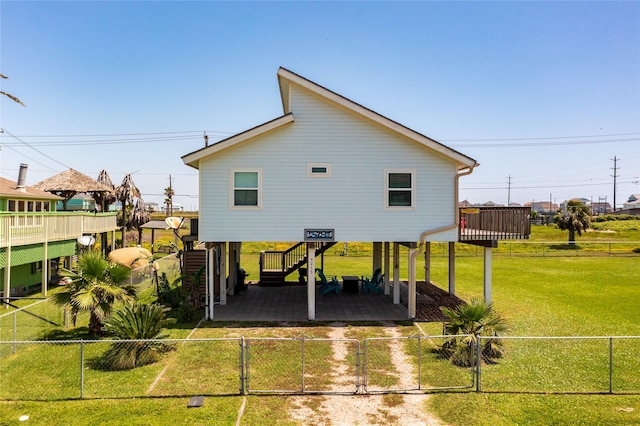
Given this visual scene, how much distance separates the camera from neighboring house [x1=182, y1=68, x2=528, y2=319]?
14.2 metres

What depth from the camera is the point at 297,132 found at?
47.0 feet

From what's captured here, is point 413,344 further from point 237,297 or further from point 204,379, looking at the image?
point 237,297

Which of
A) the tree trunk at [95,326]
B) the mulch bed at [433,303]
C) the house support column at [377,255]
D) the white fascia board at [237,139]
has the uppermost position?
the white fascia board at [237,139]

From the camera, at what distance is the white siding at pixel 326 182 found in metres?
14.2

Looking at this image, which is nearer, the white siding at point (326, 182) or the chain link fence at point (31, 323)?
the chain link fence at point (31, 323)

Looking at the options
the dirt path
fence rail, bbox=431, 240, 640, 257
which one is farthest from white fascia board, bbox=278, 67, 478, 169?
fence rail, bbox=431, 240, 640, 257

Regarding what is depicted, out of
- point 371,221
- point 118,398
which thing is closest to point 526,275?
point 371,221

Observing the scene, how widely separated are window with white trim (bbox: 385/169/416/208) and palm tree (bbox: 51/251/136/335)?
8817 millimetres

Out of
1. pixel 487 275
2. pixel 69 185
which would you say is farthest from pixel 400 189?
pixel 69 185

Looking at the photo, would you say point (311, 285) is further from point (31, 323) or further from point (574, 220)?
point (574, 220)

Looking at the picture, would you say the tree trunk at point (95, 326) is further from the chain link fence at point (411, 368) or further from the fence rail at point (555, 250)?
the fence rail at point (555, 250)

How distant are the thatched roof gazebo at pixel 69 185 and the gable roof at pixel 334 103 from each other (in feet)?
51.5

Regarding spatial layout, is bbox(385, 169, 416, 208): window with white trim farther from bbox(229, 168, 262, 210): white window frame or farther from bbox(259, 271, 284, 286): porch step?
bbox(259, 271, 284, 286): porch step

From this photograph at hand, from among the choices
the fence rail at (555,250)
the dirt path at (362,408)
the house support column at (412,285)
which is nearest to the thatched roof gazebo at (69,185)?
the house support column at (412,285)
